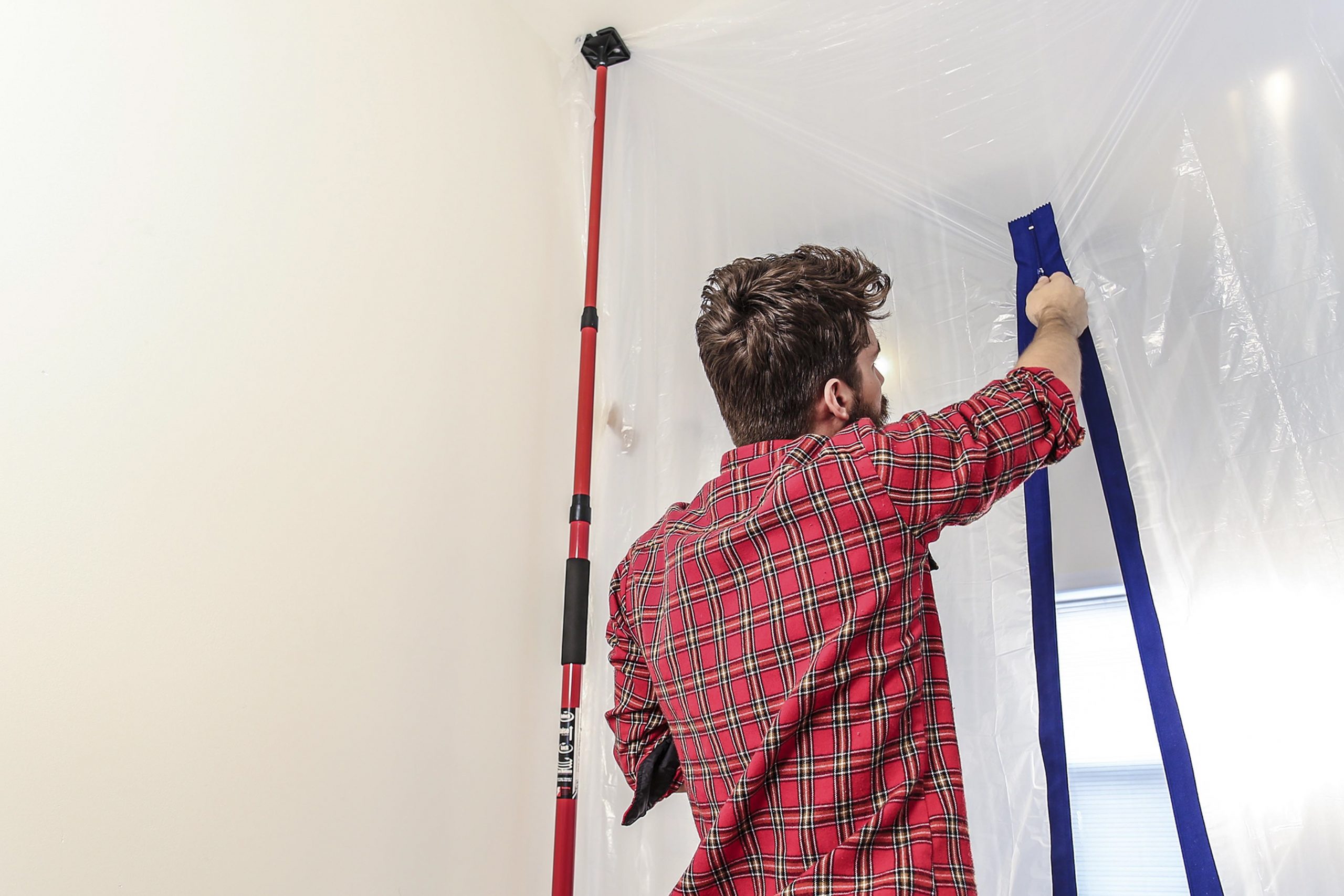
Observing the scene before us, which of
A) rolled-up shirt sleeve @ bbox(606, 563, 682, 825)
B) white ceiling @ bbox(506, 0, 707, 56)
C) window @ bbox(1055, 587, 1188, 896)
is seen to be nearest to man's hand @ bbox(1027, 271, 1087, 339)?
window @ bbox(1055, 587, 1188, 896)

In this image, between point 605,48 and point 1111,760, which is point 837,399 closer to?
point 1111,760

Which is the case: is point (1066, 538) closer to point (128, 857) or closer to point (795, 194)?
point (795, 194)

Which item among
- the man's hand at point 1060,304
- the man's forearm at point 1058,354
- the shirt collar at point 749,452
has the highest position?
the man's hand at point 1060,304

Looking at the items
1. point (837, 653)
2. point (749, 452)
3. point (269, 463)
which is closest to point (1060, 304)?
point (749, 452)

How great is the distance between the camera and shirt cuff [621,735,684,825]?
104 cm

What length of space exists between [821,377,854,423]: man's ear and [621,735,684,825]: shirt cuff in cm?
40

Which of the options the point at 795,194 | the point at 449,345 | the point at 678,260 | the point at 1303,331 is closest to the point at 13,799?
the point at 449,345

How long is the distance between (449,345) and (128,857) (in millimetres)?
754

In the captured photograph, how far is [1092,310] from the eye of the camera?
44.1 inches

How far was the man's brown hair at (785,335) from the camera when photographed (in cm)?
102

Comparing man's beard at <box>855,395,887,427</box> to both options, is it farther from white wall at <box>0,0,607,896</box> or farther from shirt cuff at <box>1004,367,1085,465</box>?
white wall at <box>0,0,607,896</box>

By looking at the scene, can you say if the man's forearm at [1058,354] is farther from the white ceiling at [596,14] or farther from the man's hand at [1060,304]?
the white ceiling at [596,14]

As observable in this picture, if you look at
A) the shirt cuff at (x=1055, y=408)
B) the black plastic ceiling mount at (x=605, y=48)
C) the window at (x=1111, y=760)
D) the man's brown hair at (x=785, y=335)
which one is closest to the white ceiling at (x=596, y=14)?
the black plastic ceiling mount at (x=605, y=48)

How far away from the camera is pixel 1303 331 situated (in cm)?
99
